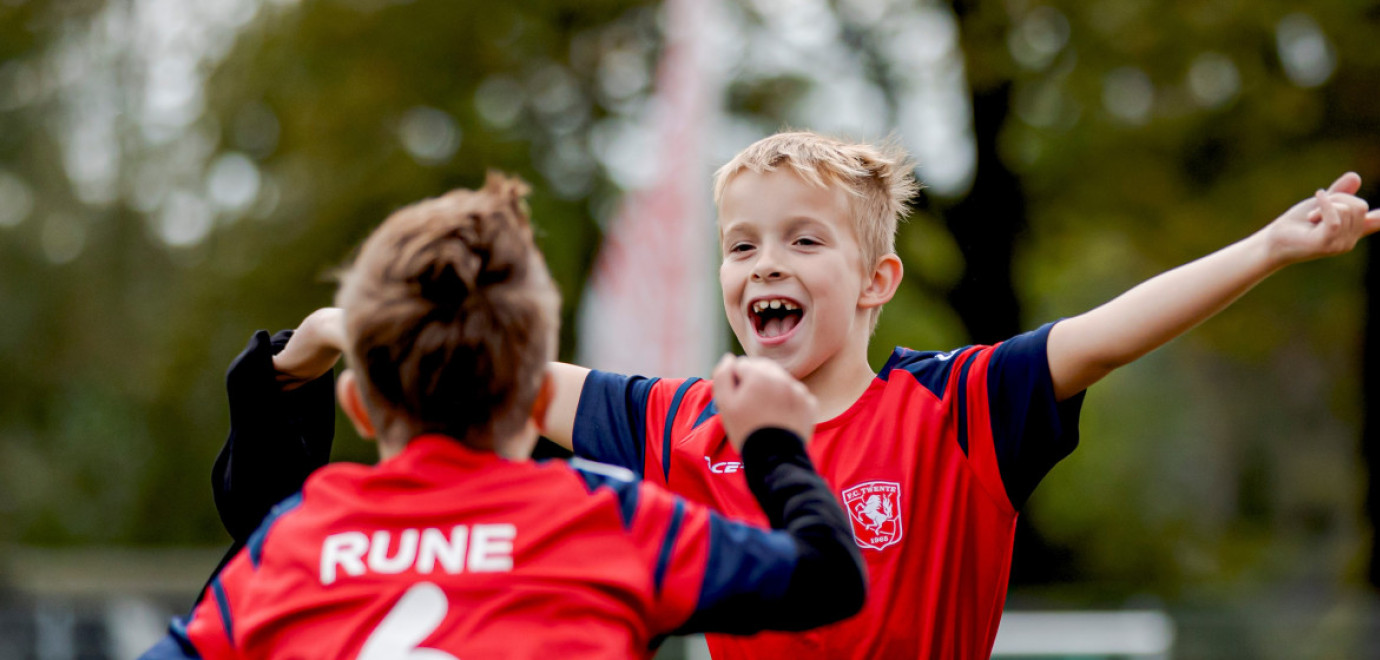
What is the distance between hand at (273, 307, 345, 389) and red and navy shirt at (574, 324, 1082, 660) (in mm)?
818

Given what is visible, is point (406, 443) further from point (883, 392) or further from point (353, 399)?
point (883, 392)

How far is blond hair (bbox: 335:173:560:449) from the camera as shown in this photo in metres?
1.96

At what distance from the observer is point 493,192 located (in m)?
2.15

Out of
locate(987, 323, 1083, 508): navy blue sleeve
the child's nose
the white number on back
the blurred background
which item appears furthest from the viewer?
the blurred background

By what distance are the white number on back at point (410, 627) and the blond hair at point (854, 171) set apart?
1.46m

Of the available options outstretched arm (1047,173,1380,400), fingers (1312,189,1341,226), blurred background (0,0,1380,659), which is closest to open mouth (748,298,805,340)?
outstretched arm (1047,173,1380,400)

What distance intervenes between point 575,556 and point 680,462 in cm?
104

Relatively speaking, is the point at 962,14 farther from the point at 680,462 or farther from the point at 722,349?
the point at 680,462

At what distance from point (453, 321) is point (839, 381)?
1282 millimetres

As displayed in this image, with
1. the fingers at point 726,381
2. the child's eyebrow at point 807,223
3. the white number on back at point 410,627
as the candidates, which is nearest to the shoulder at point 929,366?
the child's eyebrow at point 807,223

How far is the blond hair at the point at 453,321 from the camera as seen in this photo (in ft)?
6.42

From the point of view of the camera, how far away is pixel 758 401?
2.13 meters

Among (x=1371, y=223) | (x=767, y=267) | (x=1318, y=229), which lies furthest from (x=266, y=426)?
(x=1371, y=223)

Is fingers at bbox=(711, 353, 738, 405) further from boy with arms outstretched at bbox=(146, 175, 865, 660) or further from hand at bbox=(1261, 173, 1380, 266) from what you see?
hand at bbox=(1261, 173, 1380, 266)
